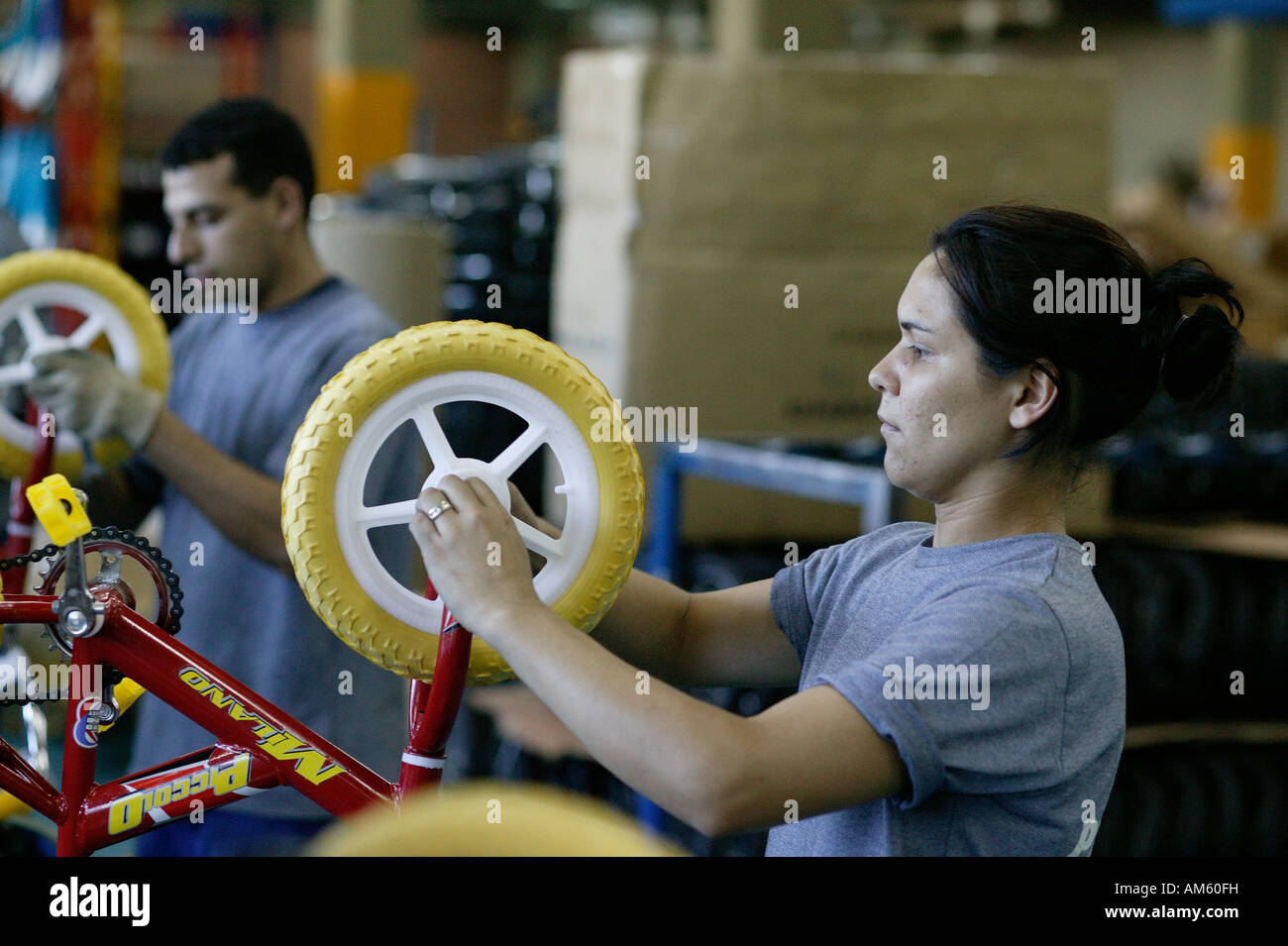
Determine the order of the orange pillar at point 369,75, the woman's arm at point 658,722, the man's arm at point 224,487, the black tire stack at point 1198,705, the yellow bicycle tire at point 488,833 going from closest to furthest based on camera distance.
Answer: the yellow bicycle tire at point 488,833, the woman's arm at point 658,722, the man's arm at point 224,487, the black tire stack at point 1198,705, the orange pillar at point 369,75

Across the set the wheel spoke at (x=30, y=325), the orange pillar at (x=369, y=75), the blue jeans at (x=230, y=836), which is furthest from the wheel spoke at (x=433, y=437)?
the orange pillar at (x=369, y=75)

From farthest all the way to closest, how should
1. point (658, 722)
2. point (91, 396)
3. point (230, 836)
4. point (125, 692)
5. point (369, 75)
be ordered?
point (369, 75), point (230, 836), point (91, 396), point (125, 692), point (658, 722)

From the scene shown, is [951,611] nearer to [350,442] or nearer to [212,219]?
[350,442]

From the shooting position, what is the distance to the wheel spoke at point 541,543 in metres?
1.04

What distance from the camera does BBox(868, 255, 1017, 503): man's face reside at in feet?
3.52

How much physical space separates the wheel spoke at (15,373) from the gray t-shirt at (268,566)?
27 centimetres

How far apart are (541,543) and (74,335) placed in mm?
736

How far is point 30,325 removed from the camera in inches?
56.8

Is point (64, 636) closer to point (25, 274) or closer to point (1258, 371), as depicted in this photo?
point (25, 274)

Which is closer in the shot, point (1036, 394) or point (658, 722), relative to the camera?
point (658, 722)

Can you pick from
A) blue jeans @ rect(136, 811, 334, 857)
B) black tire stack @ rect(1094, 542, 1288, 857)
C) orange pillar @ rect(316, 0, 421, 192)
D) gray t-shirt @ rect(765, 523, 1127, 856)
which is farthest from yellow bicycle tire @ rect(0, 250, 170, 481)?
orange pillar @ rect(316, 0, 421, 192)

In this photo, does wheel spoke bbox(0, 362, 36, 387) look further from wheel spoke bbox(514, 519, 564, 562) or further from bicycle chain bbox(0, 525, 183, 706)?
wheel spoke bbox(514, 519, 564, 562)

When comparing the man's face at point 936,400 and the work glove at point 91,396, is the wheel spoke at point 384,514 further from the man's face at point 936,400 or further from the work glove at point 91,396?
the work glove at point 91,396

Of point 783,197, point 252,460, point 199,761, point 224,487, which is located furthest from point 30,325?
point 783,197
